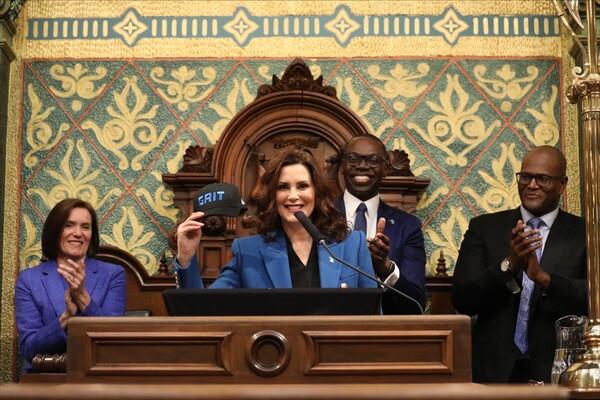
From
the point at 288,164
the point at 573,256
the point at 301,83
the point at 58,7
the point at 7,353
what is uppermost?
the point at 58,7

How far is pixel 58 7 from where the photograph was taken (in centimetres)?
568

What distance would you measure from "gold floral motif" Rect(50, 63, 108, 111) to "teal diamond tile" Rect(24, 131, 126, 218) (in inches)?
9.6

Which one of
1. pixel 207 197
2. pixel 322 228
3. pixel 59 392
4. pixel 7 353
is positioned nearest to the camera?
pixel 59 392

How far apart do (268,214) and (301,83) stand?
170cm

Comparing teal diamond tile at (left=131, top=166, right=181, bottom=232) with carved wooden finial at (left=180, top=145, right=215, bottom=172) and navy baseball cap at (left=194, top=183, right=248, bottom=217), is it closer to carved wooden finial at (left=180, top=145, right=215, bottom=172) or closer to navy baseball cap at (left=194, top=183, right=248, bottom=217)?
carved wooden finial at (left=180, top=145, right=215, bottom=172)

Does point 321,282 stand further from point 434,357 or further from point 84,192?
point 84,192

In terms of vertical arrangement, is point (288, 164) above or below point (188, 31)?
below

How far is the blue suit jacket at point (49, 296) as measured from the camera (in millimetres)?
4426

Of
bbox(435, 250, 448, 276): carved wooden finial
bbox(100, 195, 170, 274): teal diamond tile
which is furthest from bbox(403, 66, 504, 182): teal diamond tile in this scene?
bbox(100, 195, 170, 274): teal diamond tile

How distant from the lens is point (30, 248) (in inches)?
214

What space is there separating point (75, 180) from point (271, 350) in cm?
288

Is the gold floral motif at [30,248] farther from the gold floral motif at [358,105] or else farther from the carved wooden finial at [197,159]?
the gold floral motif at [358,105]

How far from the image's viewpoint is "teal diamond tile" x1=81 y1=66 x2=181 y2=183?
18.1 feet

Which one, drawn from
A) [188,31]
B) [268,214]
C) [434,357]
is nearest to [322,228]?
[268,214]
